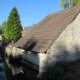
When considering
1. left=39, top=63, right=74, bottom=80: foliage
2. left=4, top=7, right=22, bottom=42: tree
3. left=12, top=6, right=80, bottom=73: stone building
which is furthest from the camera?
left=4, top=7, right=22, bottom=42: tree

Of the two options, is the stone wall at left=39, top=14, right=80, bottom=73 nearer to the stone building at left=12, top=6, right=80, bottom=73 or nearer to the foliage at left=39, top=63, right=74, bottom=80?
the stone building at left=12, top=6, right=80, bottom=73

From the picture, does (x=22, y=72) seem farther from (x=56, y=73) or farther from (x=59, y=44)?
(x=56, y=73)

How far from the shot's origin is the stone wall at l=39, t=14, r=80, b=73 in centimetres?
1646

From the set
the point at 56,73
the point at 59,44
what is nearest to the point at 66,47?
the point at 59,44

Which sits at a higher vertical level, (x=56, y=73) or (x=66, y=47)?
(x=66, y=47)

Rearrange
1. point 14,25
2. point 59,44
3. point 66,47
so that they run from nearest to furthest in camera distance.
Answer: point 59,44
point 66,47
point 14,25

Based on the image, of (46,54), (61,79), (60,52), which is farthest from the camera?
(60,52)

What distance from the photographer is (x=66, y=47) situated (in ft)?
58.9

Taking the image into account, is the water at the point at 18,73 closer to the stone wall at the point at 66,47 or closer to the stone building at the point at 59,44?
the stone building at the point at 59,44

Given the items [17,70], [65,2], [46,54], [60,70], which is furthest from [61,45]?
[65,2]

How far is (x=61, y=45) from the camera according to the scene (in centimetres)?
1752

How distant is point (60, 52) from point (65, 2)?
22.1 metres

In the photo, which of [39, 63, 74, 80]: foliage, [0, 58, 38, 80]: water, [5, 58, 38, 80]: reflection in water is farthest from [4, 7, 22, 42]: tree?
[39, 63, 74, 80]: foliage

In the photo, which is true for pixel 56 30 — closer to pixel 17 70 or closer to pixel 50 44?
pixel 50 44
